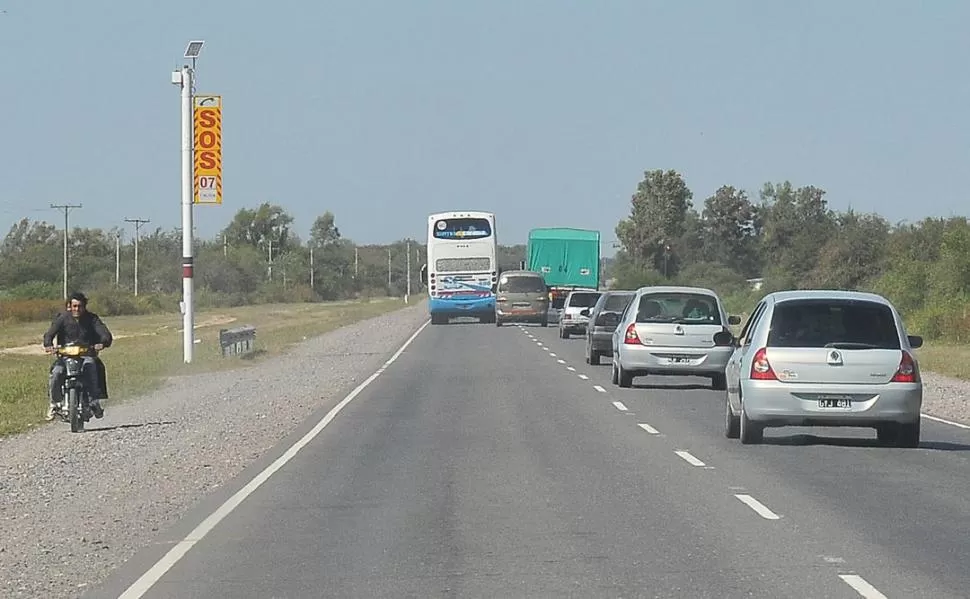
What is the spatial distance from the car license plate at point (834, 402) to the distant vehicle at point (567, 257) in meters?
55.2

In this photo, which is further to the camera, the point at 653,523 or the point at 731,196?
the point at 731,196

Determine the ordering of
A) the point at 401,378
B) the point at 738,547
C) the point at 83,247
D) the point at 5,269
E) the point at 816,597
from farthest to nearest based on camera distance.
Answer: the point at 83,247
the point at 5,269
the point at 401,378
the point at 738,547
the point at 816,597

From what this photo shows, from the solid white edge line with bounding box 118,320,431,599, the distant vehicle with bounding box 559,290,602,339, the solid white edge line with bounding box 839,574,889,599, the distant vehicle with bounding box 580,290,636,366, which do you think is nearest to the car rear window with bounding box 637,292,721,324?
the distant vehicle with bounding box 580,290,636,366

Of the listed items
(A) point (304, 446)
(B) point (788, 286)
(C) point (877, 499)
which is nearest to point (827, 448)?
(C) point (877, 499)

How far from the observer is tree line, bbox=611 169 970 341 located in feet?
186

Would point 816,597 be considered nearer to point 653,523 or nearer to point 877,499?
point 653,523

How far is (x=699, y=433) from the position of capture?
65.4 feet

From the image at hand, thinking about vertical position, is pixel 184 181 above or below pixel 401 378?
above

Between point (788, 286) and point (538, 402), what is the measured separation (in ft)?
194

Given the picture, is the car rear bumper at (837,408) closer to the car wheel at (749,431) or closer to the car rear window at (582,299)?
the car wheel at (749,431)

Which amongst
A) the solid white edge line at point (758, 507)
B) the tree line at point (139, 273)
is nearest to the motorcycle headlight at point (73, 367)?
the solid white edge line at point (758, 507)

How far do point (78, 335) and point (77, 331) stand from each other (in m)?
0.06

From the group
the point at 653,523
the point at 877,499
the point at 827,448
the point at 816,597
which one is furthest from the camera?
the point at 827,448

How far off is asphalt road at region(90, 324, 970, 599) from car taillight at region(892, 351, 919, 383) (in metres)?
0.84
